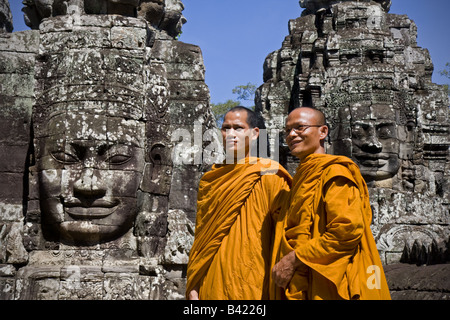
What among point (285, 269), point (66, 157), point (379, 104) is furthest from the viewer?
point (379, 104)

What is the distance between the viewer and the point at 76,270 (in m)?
5.79

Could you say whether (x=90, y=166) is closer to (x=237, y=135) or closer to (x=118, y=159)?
(x=118, y=159)

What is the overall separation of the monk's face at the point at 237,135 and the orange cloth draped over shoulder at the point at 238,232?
0.30 feet

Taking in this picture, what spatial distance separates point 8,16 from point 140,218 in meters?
4.16

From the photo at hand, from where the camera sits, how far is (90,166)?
5.98 meters

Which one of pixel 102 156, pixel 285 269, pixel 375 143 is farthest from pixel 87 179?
pixel 375 143

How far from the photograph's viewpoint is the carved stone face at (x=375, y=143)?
10.6 m

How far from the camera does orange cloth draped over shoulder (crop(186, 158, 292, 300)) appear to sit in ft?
12.1

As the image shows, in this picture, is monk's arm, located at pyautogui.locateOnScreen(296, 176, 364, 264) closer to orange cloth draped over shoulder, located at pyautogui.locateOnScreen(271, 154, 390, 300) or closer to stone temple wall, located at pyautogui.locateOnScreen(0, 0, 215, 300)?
orange cloth draped over shoulder, located at pyautogui.locateOnScreen(271, 154, 390, 300)

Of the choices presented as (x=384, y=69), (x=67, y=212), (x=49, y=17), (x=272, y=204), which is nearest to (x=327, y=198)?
(x=272, y=204)

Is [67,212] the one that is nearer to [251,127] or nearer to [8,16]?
[251,127]

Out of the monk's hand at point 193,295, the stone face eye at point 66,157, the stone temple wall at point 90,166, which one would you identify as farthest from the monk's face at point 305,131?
the stone face eye at point 66,157

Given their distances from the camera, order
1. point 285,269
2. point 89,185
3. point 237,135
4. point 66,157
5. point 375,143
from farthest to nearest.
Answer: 1. point 375,143
2. point 66,157
3. point 89,185
4. point 237,135
5. point 285,269

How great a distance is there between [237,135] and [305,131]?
51cm
